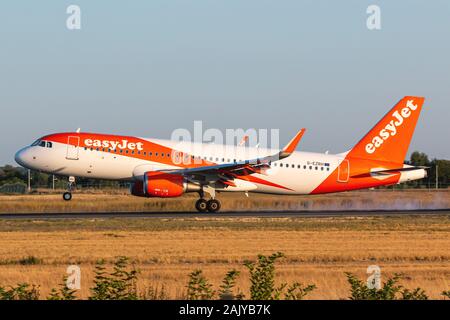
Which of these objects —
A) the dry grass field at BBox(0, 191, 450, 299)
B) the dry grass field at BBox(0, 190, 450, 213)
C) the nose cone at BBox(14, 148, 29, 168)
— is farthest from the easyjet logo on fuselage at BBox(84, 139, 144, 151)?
the dry grass field at BBox(0, 191, 450, 299)

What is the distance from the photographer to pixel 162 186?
140ft

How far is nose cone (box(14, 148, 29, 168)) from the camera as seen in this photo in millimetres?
45719

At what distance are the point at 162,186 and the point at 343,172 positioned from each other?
11.1 metres

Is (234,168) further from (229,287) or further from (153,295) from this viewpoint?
(229,287)

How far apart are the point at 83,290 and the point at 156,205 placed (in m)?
33.0

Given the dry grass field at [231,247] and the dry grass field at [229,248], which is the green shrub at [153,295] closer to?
the dry grass field at [229,248]

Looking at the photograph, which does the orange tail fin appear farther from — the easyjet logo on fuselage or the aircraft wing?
the easyjet logo on fuselage

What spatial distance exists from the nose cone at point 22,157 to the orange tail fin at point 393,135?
1831 centimetres

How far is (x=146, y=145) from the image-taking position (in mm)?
44812

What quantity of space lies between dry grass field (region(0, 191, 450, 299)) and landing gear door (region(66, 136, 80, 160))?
7232 mm

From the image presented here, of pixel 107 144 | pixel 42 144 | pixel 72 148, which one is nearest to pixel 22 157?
pixel 42 144

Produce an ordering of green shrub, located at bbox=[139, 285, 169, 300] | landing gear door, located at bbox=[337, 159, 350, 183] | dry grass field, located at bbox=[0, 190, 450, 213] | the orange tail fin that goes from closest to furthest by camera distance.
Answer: green shrub, located at bbox=[139, 285, 169, 300], landing gear door, located at bbox=[337, 159, 350, 183], the orange tail fin, dry grass field, located at bbox=[0, 190, 450, 213]

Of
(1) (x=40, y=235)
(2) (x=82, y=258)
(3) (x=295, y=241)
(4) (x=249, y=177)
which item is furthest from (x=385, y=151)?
(2) (x=82, y=258)
